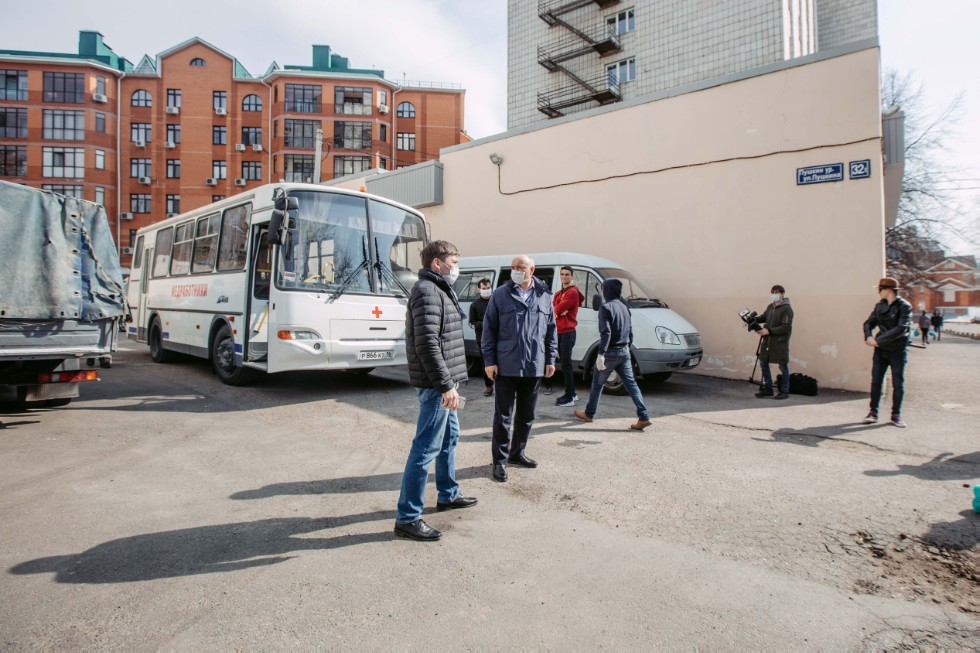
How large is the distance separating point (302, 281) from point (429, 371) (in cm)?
482

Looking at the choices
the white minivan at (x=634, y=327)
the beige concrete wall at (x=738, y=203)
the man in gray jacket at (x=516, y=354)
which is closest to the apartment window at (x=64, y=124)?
the beige concrete wall at (x=738, y=203)

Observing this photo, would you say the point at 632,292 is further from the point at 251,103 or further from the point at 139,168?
the point at 139,168

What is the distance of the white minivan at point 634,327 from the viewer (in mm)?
8500

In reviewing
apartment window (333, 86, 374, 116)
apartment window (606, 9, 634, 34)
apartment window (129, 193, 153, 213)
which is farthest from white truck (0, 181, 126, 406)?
apartment window (129, 193, 153, 213)

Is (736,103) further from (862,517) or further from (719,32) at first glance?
(719,32)

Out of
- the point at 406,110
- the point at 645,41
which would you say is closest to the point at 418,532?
the point at 645,41

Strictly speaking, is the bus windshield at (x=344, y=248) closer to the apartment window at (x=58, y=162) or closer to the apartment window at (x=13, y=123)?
the apartment window at (x=58, y=162)

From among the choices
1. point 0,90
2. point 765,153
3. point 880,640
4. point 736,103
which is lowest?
point 880,640

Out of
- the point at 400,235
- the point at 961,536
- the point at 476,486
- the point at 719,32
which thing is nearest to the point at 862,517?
the point at 961,536

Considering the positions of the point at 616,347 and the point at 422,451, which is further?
the point at 616,347

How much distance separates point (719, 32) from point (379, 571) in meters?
24.1

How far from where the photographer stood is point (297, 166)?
Answer: 46.5 m

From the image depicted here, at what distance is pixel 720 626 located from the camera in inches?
98.7

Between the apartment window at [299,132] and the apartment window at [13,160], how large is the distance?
2047 centimetres
